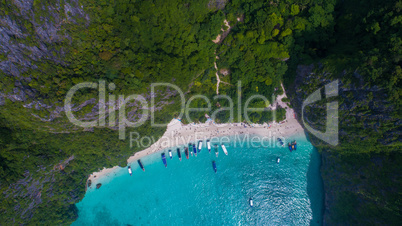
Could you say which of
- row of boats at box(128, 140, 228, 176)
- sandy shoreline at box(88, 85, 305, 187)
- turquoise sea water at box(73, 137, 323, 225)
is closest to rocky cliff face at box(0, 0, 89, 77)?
sandy shoreline at box(88, 85, 305, 187)

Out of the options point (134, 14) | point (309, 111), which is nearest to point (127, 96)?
point (134, 14)

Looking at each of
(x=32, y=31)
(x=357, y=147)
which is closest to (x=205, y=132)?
(x=357, y=147)

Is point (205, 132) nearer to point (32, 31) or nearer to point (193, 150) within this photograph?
point (193, 150)

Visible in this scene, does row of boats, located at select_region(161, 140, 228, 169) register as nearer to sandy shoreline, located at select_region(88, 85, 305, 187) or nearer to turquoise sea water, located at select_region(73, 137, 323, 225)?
turquoise sea water, located at select_region(73, 137, 323, 225)

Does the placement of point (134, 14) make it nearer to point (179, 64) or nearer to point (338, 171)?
point (179, 64)

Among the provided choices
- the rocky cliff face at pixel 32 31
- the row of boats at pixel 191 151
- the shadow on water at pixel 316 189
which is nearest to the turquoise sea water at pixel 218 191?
the shadow on water at pixel 316 189

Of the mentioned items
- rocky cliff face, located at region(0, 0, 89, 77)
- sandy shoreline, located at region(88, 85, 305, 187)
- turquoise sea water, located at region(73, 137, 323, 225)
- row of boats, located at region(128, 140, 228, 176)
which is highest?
rocky cliff face, located at region(0, 0, 89, 77)

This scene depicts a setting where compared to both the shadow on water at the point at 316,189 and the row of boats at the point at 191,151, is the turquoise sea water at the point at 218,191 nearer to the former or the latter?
the shadow on water at the point at 316,189
